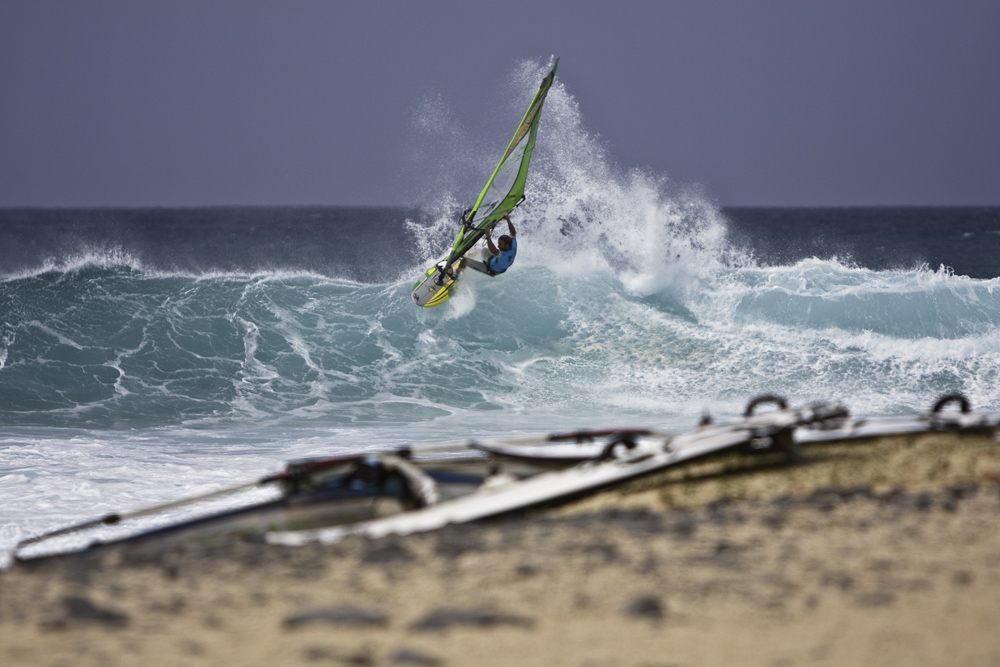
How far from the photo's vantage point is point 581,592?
277 centimetres

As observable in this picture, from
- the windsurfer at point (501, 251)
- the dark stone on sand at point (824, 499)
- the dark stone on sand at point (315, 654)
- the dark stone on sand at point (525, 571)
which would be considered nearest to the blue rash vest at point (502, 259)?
the windsurfer at point (501, 251)

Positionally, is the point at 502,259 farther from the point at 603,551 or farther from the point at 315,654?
the point at 315,654

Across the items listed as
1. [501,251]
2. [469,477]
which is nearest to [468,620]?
[469,477]

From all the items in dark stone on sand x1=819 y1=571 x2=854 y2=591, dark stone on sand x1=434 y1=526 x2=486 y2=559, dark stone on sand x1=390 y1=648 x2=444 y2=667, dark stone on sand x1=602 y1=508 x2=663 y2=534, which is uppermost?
dark stone on sand x1=602 y1=508 x2=663 y2=534

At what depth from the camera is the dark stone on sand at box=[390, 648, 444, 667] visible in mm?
2260

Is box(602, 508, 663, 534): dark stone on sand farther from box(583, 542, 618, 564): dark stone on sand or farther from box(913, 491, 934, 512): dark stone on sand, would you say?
box(913, 491, 934, 512): dark stone on sand

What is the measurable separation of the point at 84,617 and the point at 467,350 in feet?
34.4

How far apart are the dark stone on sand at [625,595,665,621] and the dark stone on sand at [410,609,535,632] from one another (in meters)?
0.30

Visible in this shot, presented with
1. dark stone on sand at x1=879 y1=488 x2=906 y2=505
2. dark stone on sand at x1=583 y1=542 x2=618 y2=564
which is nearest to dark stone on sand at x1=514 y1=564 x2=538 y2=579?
dark stone on sand at x1=583 y1=542 x2=618 y2=564

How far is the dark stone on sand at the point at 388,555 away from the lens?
3.12 meters

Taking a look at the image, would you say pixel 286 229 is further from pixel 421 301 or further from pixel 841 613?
pixel 841 613

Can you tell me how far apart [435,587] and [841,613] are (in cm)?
122

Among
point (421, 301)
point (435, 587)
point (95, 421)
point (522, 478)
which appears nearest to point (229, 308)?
point (421, 301)

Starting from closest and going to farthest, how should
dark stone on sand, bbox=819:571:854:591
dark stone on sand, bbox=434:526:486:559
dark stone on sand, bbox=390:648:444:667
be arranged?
dark stone on sand, bbox=390:648:444:667, dark stone on sand, bbox=819:571:854:591, dark stone on sand, bbox=434:526:486:559
